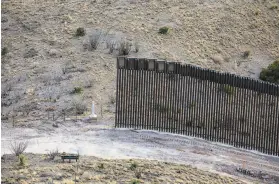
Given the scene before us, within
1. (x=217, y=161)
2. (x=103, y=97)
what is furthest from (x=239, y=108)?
(x=103, y=97)

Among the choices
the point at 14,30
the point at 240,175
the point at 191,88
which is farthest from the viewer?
the point at 14,30

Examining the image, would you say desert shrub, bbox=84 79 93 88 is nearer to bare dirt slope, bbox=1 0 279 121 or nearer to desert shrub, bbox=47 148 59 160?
bare dirt slope, bbox=1 0 279 121

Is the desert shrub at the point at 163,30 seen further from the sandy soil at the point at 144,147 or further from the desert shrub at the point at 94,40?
the sandy soil at the point at 144,147

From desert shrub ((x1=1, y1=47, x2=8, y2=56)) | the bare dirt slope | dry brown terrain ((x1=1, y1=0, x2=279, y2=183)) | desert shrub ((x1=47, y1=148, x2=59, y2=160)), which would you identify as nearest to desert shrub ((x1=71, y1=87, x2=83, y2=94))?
dry brown terrain ((x1=1, y1=0, x2=279, y2=183))

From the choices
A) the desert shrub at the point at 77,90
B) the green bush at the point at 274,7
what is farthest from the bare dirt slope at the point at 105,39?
the desert shrub at the point at 77,90

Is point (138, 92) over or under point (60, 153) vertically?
over

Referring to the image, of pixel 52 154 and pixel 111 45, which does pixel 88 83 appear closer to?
pixel 111 45

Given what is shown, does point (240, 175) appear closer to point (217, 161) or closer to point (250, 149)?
point (217, 161)
